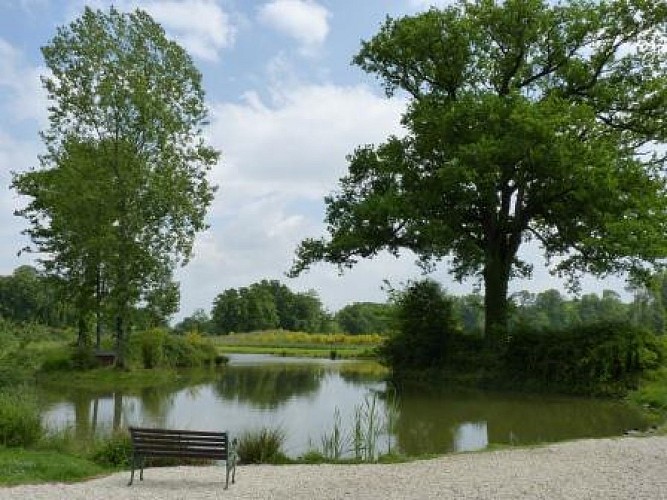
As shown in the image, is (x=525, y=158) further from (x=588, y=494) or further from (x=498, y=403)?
(x=588, y=494)

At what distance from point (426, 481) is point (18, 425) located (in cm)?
786

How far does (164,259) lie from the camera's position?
35.1 metres

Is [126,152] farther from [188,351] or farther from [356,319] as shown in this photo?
[356,319]

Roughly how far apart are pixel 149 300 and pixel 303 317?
86961 millimetres

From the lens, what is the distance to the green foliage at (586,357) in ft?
90.9

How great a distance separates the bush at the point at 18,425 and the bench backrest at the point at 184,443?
3.80 meters

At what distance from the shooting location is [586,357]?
28.6 m

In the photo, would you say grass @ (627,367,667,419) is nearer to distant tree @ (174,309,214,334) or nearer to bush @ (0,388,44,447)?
bush @ (0,388,44,447)

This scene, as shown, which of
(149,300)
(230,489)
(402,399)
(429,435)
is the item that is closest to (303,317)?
(149,300)

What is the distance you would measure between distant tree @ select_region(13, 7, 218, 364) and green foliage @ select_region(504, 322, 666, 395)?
54.6 feet

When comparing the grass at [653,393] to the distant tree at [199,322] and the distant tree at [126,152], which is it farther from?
the distant tree at [199,322]

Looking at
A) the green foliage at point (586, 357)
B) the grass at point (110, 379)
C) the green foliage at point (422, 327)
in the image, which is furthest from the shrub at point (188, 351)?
the green foliage at point (586, 357)

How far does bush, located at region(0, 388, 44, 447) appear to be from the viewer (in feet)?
45.2

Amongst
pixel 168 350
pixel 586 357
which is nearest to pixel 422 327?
pixel 586 357
